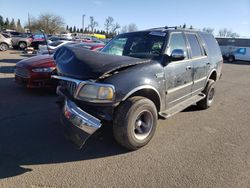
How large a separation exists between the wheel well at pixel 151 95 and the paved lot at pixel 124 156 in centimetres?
65

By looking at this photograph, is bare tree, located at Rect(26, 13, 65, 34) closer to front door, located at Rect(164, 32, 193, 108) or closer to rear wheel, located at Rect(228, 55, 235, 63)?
rear wheel, located at Rect(228, 55, 235, 63)

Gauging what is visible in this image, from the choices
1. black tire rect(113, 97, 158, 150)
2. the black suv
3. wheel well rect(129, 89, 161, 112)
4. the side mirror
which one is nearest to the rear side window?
the black suv

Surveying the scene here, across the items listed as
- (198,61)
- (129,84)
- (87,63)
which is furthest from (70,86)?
(198,61)

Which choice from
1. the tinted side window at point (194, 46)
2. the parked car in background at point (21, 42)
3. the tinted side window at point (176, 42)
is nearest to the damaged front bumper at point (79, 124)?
the tinted side window at point (176, 42)

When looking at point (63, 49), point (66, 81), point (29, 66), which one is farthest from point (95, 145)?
point (29, 66)

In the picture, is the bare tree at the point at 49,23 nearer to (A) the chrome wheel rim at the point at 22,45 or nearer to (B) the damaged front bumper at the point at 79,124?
(A) the chrome wheel rim at the point at 22,45

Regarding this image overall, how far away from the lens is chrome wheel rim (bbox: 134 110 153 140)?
368 cm

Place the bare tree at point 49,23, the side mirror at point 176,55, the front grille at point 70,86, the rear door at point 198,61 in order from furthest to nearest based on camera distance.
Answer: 1. the bare tree at point 49,23
2. the rear door at point 198,61
3. the side mirror at point 176,55
4. the front grille at point 70,86

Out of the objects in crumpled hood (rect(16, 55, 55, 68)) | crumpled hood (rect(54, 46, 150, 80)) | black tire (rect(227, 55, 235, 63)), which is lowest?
black tire (rect(227, 55, 235, 63))

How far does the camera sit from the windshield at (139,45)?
13.9ft

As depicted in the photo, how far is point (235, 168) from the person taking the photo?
10.7 ft

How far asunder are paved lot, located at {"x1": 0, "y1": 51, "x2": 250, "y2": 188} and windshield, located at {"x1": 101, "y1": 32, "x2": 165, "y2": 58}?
5.00 feet

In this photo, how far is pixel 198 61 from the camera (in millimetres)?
5133

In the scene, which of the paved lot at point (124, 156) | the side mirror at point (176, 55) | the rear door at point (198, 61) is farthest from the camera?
the rear door at point (198, 61)
